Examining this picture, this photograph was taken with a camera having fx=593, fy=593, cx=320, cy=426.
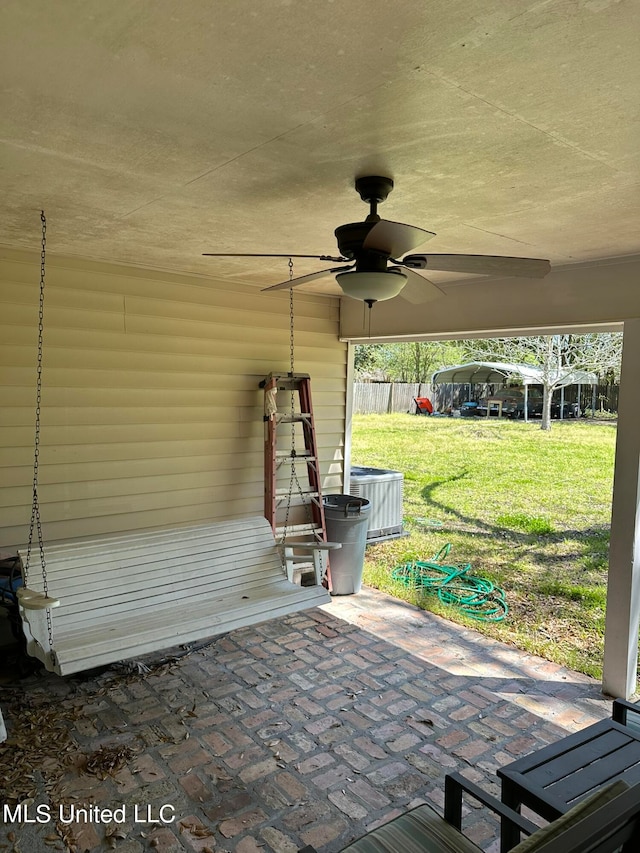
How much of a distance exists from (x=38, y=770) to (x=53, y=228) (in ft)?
9.19

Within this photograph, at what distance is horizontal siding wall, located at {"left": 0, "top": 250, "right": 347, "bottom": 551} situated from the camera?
392cm

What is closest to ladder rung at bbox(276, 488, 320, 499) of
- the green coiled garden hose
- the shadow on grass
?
the green coiled garden hose

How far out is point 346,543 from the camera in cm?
527

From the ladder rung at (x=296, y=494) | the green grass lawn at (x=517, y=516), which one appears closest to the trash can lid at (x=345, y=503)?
the ladder rung at (x=296, y=494)

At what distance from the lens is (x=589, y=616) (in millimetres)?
4926

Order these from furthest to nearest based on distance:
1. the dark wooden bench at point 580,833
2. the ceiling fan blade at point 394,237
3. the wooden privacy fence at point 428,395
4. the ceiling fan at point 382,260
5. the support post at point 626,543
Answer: the wooden privacy fence at point 428,395 → the support post at point 626,543 → the ceiling fan at point 382,260 → the ceiling fan blade at point 394,237 → the dark wooden bench at point 580,833

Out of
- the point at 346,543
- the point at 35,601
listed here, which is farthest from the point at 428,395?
the point at 35,601

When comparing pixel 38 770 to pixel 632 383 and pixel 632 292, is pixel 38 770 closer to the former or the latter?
pixel 632 383

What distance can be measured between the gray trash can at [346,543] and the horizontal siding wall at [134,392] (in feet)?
2.31

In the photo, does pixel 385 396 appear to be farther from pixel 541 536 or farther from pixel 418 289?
pixel 418 289

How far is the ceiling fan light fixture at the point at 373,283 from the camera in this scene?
7.52 ft

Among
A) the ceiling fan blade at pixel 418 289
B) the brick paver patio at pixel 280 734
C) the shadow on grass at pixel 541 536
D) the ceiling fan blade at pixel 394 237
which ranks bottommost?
the brick paver patio at pixel 280 734

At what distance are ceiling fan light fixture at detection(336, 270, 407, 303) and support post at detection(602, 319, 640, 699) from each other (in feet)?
6.31

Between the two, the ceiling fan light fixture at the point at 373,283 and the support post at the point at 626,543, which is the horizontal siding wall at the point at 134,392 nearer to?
the ceiling fan light fixture at the point at 373,283
